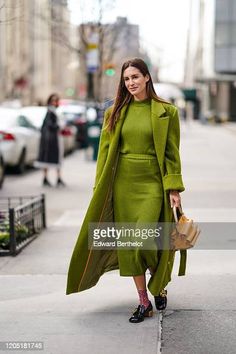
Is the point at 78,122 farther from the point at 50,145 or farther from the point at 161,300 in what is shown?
the point at 161,300

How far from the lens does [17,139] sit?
18.1 meters

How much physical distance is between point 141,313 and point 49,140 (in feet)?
35.2

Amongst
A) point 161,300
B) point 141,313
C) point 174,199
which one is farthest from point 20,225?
point 174,199

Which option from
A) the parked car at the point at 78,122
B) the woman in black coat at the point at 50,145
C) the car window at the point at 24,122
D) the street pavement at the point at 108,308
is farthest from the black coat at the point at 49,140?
the parked car at the point at 78,122

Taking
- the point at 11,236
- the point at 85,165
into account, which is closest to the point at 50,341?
the point at 11,236

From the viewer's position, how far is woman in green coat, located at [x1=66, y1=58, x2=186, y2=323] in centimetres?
543

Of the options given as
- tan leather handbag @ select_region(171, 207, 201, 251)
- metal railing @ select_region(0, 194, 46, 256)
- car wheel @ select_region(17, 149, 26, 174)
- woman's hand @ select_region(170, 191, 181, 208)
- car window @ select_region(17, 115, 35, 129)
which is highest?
woman's hand @ select_region(170, 191, 181, 208)

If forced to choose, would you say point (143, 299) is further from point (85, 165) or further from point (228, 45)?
point (228, 45)

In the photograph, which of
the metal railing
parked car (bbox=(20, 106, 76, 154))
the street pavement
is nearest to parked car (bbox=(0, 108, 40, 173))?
parked car (bbox=(20, 106, 76, 154))

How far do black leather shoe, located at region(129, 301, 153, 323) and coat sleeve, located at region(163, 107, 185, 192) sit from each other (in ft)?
2.70

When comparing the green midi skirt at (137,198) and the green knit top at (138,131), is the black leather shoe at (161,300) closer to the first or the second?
the green midi skirt at (137,198)

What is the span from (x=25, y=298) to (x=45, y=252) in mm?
2193

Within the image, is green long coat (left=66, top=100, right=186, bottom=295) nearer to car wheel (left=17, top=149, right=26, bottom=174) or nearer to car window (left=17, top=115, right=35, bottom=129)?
car wheel (left=17, top=149, right=26, bottom=174)

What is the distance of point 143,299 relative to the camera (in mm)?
5551
